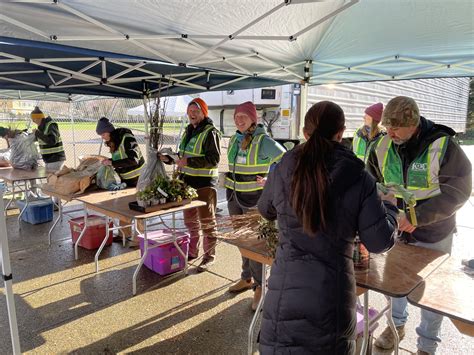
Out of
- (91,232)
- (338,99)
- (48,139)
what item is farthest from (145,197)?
(338,99)

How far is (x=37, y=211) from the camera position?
5371 mm

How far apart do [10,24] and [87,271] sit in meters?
2.50

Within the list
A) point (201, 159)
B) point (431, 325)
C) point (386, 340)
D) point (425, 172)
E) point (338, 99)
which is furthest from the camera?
point (338, 99)

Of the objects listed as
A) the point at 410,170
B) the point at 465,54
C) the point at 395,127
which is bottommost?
the point at 410,170

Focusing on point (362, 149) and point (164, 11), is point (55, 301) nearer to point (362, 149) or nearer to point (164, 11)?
point (164, 11)

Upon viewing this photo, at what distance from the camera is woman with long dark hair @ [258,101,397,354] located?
126cm

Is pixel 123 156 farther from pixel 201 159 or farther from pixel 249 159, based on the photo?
pixel 249 159

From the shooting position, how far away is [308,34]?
10.2ft

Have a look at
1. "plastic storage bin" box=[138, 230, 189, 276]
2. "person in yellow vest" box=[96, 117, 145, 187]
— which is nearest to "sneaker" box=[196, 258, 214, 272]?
"plastic storage bin" box=[138, 230, 189, 276]

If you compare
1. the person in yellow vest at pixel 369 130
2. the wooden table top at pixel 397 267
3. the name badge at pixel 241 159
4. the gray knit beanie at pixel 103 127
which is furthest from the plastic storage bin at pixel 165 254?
the person in yellow vest at pixel 369 130

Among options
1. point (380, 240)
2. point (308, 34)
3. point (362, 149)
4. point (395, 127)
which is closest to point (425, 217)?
point (395, 127)

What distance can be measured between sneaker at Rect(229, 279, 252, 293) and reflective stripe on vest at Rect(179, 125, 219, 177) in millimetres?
1166

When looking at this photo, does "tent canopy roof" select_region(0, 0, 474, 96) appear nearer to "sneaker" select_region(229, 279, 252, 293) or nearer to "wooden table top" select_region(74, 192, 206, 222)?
"wooden table top" select_region(74, 192, 206, 222)

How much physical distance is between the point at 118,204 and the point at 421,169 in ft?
8.53
